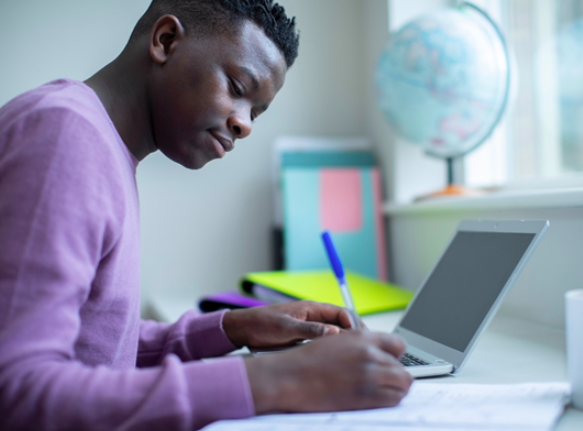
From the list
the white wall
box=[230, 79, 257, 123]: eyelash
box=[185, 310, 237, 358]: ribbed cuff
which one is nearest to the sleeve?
box=[185, 310, 237, 358]: ribbed cuff

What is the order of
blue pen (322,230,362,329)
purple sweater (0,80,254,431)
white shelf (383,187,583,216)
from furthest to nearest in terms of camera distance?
white shelf (383,187,583,216)
blue pen (322,230,362,329)
purple sweater (0,80,254,431)

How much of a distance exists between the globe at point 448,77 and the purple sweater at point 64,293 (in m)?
0.75

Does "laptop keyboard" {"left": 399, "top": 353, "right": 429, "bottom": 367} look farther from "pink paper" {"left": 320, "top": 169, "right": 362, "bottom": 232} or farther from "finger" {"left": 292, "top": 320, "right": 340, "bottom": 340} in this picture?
"pink paper" {"left": 320, "top": 169, "right": 362, "bottom": 232}

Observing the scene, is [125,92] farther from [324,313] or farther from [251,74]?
[324,313]

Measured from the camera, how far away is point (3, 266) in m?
0.39

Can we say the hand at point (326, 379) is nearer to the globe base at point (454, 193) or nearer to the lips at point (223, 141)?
the lips at point (223, 141)

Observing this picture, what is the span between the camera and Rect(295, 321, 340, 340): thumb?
25.0 inches

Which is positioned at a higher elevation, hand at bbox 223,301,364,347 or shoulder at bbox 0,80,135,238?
shoulder at bbox 0,80,135,238

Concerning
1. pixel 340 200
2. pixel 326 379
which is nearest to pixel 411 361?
pixel 326 379

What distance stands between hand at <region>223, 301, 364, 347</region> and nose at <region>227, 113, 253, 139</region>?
256mm

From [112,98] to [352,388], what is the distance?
1.53ft

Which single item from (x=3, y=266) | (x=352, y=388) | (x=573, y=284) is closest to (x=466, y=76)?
(x=573, y=284)

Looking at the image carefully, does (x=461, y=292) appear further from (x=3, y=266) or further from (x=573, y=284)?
(x=3, y=266)

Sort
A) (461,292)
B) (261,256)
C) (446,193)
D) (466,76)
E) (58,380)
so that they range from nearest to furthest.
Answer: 1. (58,380)
2. (461,292)
3. (466,76)
4. (446,193)
5. (261,256)
